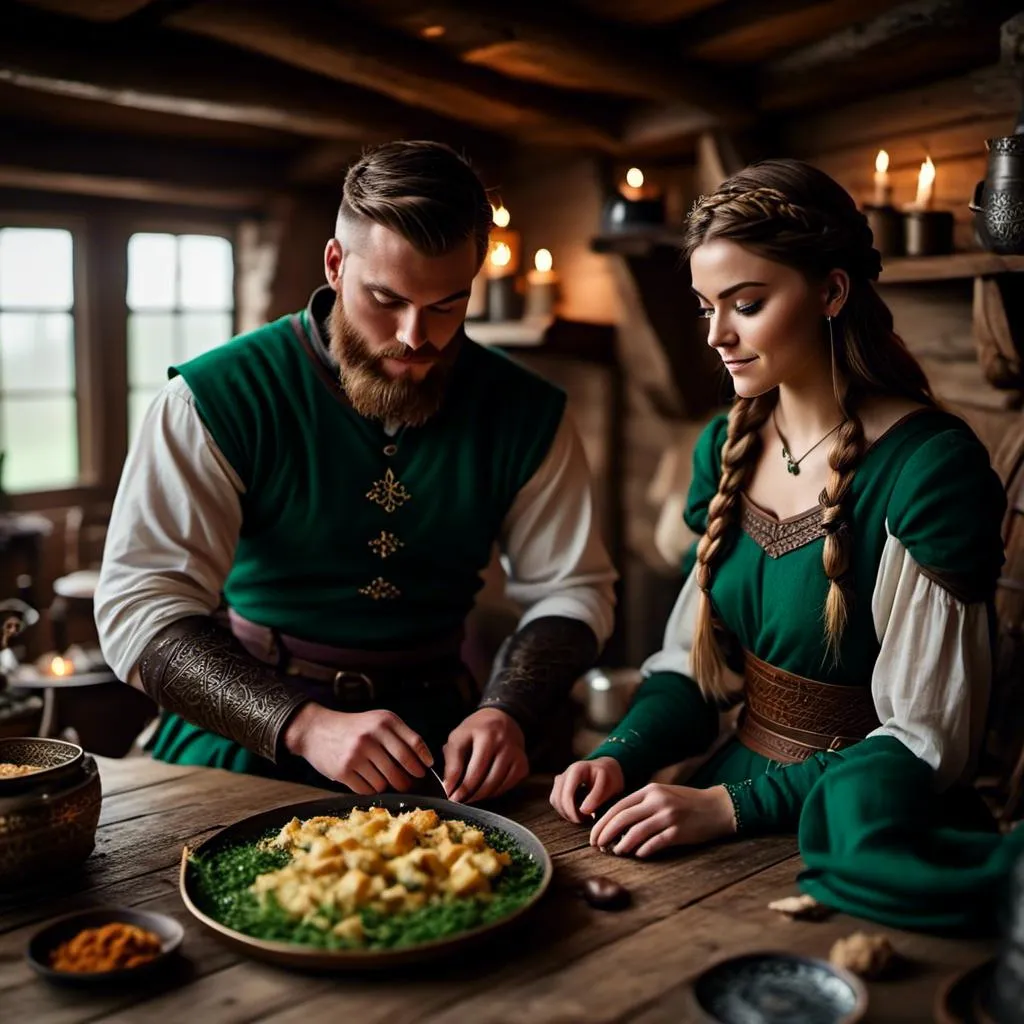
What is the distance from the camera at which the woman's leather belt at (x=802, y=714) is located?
2113mm

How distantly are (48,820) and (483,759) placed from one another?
74 centimetres

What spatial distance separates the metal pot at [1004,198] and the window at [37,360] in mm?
3886

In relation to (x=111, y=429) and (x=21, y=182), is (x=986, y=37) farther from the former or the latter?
(x=111, y=429)

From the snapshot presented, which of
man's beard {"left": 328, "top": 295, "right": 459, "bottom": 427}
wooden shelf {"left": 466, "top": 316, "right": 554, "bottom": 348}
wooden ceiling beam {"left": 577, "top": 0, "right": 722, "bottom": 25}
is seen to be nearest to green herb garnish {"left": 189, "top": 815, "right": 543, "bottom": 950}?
man's beard {"left": 328, "top": 295, "right": 459, "bottom": 427}

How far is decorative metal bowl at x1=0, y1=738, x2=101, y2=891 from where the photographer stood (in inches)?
66.6

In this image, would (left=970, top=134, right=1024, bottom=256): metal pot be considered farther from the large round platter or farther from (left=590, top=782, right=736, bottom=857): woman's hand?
the large round platter

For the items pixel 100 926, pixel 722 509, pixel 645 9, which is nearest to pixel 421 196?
pixel 722 509

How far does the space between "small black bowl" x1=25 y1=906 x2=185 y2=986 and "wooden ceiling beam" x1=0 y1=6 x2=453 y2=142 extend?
285 centimetres

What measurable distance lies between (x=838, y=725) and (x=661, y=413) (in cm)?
287

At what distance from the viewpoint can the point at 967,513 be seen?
6.32 feet

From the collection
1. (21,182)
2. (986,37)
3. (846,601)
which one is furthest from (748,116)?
(21,182)

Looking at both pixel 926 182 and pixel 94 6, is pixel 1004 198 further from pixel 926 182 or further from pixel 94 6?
pixel 94 6

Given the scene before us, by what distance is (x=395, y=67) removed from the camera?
382 centimetres

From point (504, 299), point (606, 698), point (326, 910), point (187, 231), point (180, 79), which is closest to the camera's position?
point (326, 910)
